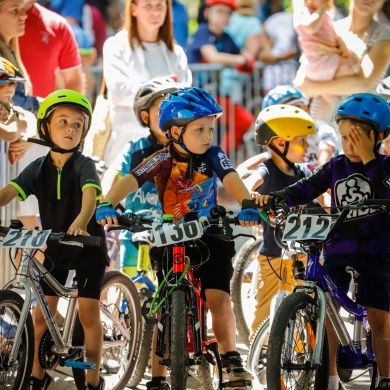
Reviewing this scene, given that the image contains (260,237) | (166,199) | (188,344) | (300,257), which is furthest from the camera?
(260,237)

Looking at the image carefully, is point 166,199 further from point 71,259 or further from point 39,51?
point 39,51

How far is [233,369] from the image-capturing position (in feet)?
21.4

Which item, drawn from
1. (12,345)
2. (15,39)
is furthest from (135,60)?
(12,345)

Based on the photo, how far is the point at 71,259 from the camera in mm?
6781

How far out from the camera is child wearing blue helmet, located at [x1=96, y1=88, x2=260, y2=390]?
655cm

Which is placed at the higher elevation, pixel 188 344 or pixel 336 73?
pixel 336 73

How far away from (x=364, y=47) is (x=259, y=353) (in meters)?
3.74

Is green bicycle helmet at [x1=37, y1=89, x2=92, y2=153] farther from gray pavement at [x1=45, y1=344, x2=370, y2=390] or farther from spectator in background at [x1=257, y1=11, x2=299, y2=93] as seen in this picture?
spectator in background at [x1=257, y1=11, x2=299, y2=93]

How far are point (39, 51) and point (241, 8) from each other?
5458 mm

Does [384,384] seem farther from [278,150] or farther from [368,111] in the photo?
[278,150]

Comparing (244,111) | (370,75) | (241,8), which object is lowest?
(370,75)

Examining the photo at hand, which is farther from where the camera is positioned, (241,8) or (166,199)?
(241,8)

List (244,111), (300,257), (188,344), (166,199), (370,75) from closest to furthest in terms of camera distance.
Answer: (188,344) → (166,199) → (300,257) → (370,75) → (244,111)

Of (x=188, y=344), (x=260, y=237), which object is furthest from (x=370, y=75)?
(x=188, y=344)
